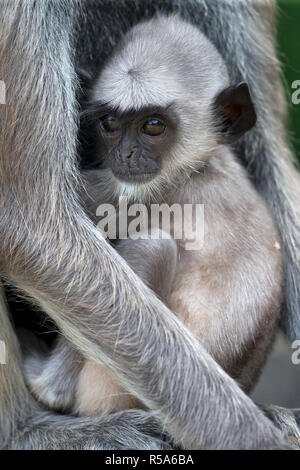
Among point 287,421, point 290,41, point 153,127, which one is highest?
point 290,41

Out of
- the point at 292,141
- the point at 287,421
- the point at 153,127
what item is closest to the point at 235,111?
the point at 153,127

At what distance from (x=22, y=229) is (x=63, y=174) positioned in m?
0.25

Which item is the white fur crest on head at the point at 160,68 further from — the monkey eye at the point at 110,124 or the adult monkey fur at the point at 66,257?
the adult monkey fur at the point at 66,257

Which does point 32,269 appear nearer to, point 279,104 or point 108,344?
point 108,344

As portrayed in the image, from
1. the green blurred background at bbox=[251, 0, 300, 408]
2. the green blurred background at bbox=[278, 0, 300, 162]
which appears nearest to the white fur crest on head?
the green blurred background at bbox=[251, 0, 300, 408]

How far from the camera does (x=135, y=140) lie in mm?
4121

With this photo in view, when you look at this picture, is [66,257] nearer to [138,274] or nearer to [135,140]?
[138,274]

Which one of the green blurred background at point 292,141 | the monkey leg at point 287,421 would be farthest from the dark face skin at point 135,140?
the green blurred background at point 292,141

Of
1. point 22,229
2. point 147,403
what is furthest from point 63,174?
point 147,403

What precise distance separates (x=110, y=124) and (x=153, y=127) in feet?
0.57

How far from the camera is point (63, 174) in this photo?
12.5ft

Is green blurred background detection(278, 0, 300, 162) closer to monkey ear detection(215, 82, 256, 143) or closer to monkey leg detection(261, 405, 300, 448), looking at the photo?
monkey ear detection(215, 82, 256, 143)

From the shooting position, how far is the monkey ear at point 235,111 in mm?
4270

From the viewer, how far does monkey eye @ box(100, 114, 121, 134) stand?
4.14 metres
